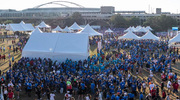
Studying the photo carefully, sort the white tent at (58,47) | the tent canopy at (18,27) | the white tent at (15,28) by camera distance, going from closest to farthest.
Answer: the white tent at (58,47) < the white tent at (15,28) < the tent canopy at (18,27)

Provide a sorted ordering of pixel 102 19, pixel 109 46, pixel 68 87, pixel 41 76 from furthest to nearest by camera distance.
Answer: pixel 102 19
pixel 109 46
pixel 41 76
pixel 68 87

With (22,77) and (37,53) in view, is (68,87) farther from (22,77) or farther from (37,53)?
(37,53)

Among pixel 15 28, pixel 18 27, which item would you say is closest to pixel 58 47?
pixel 15 28

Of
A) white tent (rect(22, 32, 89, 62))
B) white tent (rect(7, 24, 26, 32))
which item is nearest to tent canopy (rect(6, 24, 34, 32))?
white tent (rect(7, 24, 26, 32))

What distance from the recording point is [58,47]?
2075cm

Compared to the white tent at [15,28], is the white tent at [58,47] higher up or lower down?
lower down

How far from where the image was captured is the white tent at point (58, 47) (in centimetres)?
2016

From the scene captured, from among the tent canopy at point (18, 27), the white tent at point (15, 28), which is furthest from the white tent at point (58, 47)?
the tent canopy at point (18, 27)

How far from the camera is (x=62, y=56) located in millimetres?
20250

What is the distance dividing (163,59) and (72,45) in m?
8.19

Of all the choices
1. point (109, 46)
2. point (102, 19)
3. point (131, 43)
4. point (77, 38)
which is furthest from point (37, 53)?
point (102, 19)

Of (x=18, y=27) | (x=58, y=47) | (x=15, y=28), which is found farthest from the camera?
(x=18, y=27)

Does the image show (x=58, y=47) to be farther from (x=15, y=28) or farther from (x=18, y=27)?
(x=18, y=27)

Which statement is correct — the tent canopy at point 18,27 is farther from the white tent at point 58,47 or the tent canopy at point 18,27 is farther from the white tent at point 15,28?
the white tent at point 58,47
